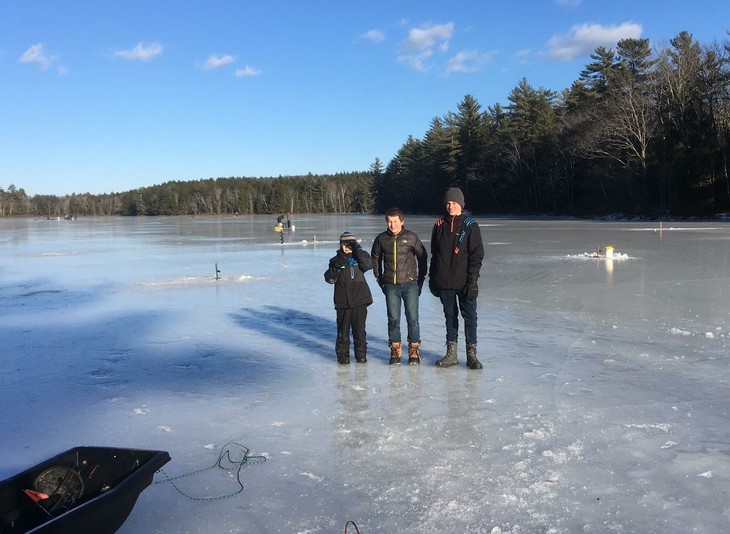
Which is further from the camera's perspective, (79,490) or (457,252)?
(457,252)

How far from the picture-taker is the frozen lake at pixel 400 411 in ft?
9.50

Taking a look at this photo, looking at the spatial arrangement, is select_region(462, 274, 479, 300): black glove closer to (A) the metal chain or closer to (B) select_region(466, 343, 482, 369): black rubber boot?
(B) select_region(466, 343, 482, 369): black rubber boot

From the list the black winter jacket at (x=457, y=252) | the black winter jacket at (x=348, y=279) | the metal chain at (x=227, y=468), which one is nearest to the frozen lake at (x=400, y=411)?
the metal chain at (x=227, y=468)

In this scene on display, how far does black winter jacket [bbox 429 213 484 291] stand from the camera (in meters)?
5.38

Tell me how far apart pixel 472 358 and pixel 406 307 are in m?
0.80

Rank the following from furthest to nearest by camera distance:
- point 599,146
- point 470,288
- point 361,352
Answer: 1. point 599,146
2. point 361,352
3. point 470,288

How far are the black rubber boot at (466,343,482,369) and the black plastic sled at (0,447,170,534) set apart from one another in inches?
126

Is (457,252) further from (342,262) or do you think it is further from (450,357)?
(342,262)

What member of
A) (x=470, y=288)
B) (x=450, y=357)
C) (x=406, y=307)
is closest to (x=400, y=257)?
(x=406, y=307)

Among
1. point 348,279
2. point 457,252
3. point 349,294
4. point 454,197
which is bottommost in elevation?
point 349,294

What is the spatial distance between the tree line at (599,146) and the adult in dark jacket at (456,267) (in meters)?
39.5

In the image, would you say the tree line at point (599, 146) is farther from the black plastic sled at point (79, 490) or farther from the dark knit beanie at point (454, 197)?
the black plastic sled at point (79, 490)

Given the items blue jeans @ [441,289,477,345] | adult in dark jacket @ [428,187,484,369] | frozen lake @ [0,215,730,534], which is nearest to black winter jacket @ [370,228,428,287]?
adult in dark jacket @ [428,187,484,369]

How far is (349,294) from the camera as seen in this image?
568cm
